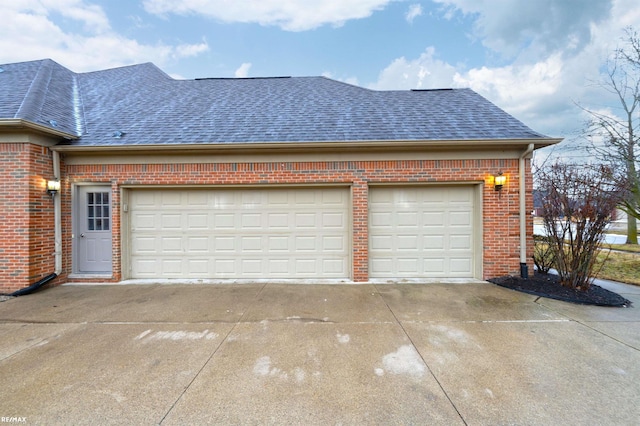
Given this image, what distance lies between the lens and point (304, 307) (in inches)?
174

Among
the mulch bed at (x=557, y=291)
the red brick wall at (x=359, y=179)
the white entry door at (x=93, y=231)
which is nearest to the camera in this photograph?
the mulch bed at (x=557, y=291)

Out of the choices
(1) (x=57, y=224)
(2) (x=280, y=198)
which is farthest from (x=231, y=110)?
(1) (x=57, y=224)

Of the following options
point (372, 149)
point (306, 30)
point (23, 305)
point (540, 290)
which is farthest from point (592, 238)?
point (306, 30)

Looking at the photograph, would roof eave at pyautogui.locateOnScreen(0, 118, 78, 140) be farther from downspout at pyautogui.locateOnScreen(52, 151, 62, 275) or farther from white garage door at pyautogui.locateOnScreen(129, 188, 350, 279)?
white garage door at pyautogui.locateOnScreen(129, 188, 350, 279)

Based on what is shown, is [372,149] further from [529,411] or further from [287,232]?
[529,411]

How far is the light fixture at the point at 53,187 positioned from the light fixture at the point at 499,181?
9.20 metres

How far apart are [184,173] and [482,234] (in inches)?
261

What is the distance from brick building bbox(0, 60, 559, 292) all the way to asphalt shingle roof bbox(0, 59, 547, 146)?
0.06 m

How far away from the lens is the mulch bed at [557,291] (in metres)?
4.62

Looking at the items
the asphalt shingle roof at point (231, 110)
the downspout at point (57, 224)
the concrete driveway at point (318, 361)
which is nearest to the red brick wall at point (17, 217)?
the downspout at point (57, 224)

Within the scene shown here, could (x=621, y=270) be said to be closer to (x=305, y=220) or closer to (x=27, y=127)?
(x=305, y=220)

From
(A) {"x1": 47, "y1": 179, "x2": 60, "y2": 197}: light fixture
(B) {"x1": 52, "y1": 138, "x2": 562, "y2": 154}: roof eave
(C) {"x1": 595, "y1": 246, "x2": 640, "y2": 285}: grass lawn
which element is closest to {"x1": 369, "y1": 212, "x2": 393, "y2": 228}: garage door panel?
(B) {"x1": 52, "y1": 138, "x2": 562, "y2": 154}: roof eave

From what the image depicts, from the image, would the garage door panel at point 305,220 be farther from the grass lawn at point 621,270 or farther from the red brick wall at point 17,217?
the grass lawn at point 621,270

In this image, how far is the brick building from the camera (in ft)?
19.0
